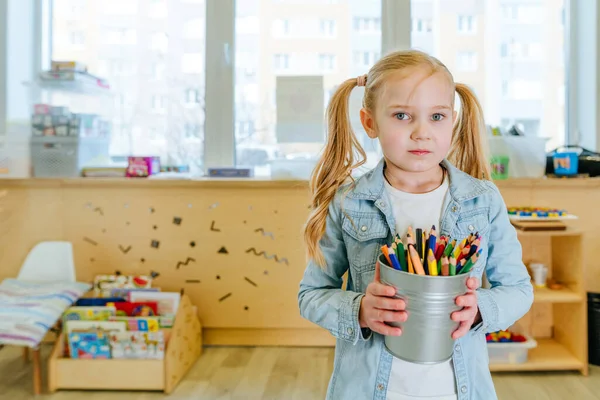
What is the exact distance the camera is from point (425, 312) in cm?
80

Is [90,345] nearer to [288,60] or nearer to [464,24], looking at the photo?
[288,60]

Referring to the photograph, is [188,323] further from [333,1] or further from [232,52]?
[333,1]

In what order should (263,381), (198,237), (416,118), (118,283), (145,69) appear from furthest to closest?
(145,69) < (198,237) < (118,283) < (263,381) < (416,118)

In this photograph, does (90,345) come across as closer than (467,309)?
No

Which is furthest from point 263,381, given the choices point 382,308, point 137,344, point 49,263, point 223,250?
point 382,308

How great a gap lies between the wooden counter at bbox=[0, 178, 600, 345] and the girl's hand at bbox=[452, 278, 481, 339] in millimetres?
1862

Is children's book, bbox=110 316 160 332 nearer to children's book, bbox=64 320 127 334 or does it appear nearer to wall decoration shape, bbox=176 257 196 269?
children's book, bbox=64 320 127 334

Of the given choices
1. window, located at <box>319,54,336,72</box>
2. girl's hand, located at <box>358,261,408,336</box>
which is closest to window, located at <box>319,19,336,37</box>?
window, located at <box>319,54,336,72</box>

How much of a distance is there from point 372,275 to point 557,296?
171cm

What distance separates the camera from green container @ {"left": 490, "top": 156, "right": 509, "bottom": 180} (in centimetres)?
264

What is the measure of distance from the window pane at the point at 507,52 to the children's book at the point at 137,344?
1927 millimetres

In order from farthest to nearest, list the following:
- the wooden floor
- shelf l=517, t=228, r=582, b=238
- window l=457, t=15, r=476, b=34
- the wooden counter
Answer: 1. window l=457, t=15, r=476, b=34
2. the wooden counter
3. shelf l=517, t=228, r=582, b=238
4. the wooden floor

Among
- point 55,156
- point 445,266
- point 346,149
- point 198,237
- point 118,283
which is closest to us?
point 445,266

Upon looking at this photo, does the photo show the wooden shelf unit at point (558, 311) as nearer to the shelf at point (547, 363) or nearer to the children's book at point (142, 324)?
the shelf at point (547, 363)
